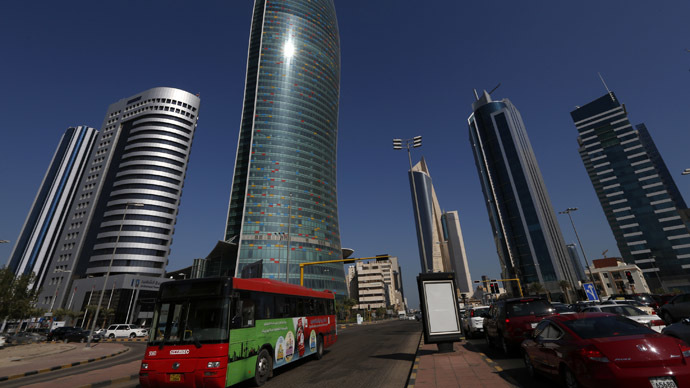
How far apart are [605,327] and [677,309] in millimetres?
13440

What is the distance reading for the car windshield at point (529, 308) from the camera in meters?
9.91

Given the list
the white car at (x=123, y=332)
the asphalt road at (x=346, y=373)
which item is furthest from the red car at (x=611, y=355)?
the white car at (x=123, y=332)

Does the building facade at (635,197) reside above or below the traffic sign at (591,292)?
above

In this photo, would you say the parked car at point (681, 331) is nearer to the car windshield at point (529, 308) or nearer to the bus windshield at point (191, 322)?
the car windshield at point (529, 308)

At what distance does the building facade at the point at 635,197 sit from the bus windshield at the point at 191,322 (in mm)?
142240

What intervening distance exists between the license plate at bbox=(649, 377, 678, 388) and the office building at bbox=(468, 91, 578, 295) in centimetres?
11348

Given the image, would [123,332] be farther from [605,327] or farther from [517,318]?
[605,327]

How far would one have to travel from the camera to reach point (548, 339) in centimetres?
624

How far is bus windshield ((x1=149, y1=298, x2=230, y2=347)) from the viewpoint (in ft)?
24.7

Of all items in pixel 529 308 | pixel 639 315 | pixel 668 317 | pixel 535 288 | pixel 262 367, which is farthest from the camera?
pixel 535 288

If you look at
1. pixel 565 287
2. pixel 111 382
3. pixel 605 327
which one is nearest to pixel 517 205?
pixel 565 287

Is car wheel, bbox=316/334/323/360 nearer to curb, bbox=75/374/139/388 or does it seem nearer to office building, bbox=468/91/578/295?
curb, bbox=75/374/139/388

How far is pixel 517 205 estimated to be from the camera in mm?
111812

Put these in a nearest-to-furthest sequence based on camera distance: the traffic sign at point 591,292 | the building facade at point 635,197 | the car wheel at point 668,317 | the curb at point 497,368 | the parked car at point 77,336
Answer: the curb at point 497,368
the car wheel at point 668,317
the traffic sign at point 591,292
the parked car at point 77,336
the building facade at point 635,197
